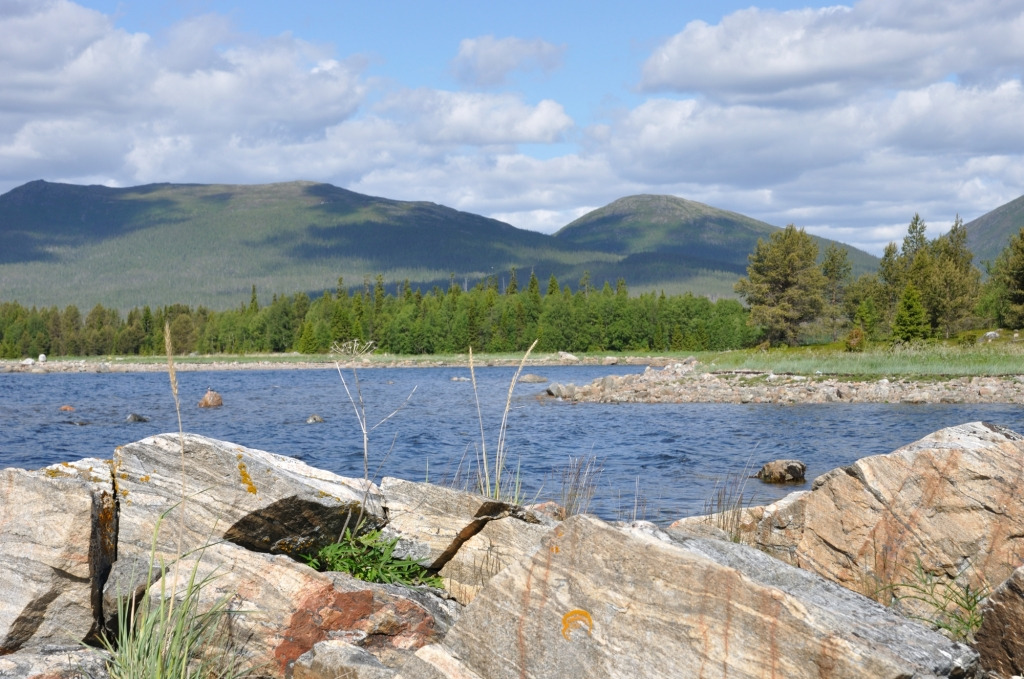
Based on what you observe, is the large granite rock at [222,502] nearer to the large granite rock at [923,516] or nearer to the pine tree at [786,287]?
the large granite rock at [923,516]

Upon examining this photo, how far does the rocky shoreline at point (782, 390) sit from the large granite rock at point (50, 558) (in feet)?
115

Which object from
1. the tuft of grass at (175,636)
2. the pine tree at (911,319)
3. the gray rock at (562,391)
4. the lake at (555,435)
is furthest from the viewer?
the pine tree at (911,319)

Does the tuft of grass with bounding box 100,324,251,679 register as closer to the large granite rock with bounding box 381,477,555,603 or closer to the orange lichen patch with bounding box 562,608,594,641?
the large granite rock with bounding box 381,477,555,603

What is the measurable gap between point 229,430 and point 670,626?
29.3m

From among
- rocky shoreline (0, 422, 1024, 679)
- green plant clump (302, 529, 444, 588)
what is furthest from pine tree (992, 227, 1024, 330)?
green plant clump (302, 529, 444, 588)

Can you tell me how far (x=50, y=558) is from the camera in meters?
5.05

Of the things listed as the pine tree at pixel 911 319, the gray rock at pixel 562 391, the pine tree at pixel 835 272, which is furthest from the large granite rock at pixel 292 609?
the pine tree at pixel 835 272

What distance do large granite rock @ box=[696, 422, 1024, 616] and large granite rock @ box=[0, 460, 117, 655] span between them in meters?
5.18

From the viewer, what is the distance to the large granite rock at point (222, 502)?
18.6ft

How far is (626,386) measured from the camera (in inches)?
1788

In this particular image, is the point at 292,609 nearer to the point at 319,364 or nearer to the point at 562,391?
the point at 562,391

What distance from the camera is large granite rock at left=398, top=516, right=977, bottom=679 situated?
4098 millimetres

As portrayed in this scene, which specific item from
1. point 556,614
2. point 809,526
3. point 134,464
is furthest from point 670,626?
point 134,464

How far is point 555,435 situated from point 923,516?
20909 mm
